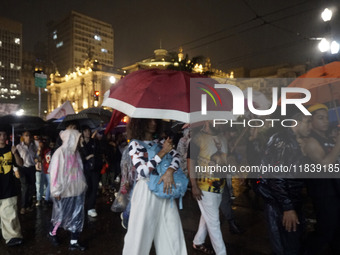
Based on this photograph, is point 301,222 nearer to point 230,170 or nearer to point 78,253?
point 230,170

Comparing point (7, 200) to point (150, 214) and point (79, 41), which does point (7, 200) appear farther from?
point (79, 41)

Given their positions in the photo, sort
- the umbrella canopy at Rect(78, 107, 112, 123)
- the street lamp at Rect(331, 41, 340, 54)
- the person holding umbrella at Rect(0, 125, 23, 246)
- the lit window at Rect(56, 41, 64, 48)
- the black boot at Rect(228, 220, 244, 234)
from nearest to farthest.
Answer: the person holding umbrella at Rect(0, 125, 23, 246) → the black boot at Rect(228, 220, 244, 234) → the umbrella canopy at Rect(78, 107, 112, 123) → the street lamp at Rect(331, 41, 340, 54) → the lit window at Rect(56, 41, 64, 48)

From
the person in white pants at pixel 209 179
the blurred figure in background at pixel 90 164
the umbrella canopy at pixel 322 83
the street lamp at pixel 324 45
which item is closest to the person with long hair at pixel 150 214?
the person in white pants at pixel 209 179

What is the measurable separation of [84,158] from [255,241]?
402 centimetres

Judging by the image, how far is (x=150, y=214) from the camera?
9.44 ft

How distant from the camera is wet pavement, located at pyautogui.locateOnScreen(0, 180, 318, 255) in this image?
Result: 14.8 feet

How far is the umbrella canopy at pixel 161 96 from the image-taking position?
2543mm

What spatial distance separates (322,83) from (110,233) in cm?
441

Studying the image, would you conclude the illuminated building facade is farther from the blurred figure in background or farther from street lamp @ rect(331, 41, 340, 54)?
the blurred figure in background

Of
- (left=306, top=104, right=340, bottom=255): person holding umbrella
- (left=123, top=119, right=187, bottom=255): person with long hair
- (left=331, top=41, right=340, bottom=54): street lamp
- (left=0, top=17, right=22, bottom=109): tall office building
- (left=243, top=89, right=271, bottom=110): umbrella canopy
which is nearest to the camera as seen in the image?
(left=123, top=119, right=187, bottom=255): person with long hair

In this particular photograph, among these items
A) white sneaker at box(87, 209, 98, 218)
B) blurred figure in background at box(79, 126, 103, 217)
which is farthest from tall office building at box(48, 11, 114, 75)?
white sneaker at box(87, 209, 98, 218)

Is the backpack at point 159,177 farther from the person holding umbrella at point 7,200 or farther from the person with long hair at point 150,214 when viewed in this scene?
the person holding umbrella at point 7,200

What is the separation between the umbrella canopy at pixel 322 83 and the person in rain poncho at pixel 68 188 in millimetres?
3523

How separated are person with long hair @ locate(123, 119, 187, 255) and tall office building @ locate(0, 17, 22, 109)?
107334 mm
